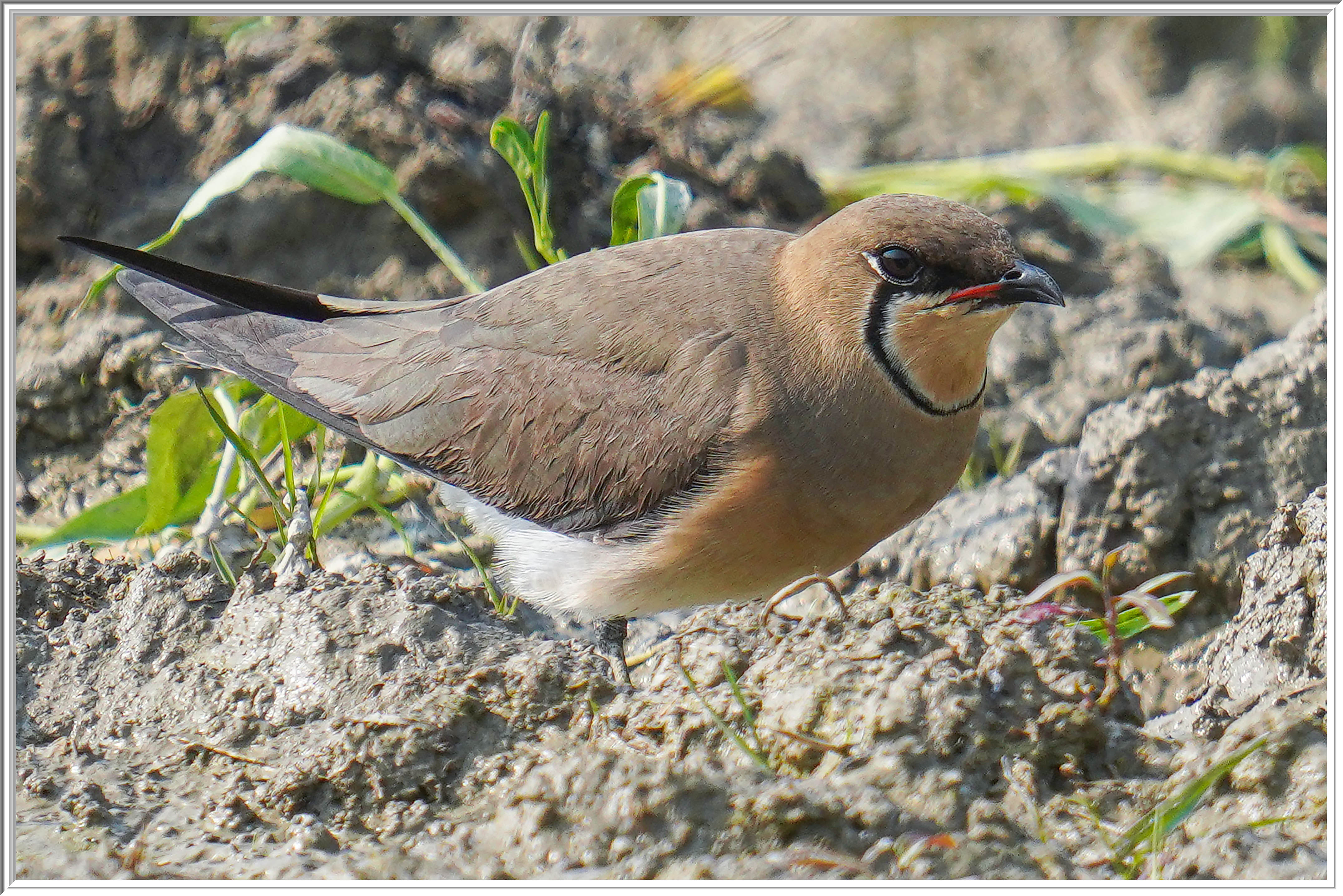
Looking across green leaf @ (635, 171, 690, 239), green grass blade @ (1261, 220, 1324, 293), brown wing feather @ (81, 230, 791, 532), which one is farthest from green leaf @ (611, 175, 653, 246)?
green grass blade @ (1261, 220, 1324, 293)

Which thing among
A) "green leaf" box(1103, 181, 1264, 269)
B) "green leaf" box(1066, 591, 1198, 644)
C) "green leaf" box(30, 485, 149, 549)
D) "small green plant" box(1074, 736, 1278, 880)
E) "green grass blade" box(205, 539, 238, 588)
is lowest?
"small green plant" box(1074, 736, 1278, 880)

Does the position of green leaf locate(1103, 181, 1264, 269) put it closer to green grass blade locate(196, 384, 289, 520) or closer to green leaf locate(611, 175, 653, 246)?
green leaf locate(611, 175, 653, 246)

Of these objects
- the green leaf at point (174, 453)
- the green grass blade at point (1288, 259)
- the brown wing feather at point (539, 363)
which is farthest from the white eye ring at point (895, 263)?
the green grass blade at point (1288, 259)

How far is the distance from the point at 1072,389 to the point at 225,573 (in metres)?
3.11

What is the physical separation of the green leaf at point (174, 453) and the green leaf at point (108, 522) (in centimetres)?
2

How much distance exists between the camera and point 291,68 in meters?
5.67

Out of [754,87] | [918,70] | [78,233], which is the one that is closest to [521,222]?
[78,233]

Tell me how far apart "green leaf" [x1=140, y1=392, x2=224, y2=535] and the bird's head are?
74.1 inches

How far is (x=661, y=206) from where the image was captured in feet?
15.6

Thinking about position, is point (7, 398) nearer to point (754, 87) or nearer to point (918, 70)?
point (754, 87)

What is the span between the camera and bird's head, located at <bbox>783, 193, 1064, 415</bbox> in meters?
3.77

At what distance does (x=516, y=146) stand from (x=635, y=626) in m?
1.63

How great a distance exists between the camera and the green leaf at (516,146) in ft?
15.5

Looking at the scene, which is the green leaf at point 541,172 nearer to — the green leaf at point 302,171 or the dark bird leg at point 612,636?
the green leaf at point 302,171
